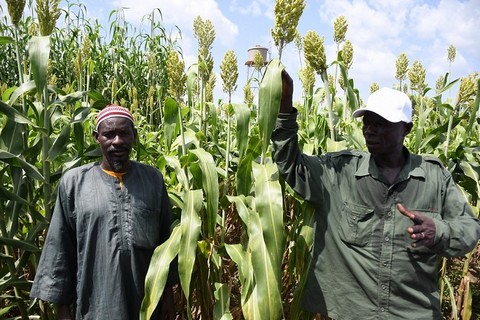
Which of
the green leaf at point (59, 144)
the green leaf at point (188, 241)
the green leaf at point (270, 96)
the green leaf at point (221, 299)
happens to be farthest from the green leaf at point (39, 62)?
the green leaf at point (221, 299)

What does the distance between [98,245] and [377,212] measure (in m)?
1.15

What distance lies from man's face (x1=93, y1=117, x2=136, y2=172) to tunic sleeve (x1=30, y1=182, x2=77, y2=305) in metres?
0.24

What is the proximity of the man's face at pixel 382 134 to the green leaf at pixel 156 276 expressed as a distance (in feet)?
2.90

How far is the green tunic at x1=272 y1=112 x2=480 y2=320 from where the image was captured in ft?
6.00

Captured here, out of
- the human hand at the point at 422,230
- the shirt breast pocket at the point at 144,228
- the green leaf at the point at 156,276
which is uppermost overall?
the human hand at the point at 422,230

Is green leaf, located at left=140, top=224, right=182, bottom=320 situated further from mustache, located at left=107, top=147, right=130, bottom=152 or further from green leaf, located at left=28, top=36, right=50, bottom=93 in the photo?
green leaf, located at left=28, top=36, right=50, bottom=93

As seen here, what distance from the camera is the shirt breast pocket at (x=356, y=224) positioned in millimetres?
1878

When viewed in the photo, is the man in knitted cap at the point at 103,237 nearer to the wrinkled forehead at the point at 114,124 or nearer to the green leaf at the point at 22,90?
the wrinkled forehead at the point at 114,124

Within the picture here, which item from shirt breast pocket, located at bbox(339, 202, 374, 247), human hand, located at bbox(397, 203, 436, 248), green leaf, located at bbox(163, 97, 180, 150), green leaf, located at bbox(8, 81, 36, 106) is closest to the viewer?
human hand, located at bbox(397, 203, 436, 248)

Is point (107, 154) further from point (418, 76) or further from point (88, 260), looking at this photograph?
point (418, 76)

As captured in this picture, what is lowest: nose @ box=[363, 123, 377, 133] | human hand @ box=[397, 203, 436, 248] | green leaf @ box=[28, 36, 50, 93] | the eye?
human hand @ box=[397, 203, 436, 248]

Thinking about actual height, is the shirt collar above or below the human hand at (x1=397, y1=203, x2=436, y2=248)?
above

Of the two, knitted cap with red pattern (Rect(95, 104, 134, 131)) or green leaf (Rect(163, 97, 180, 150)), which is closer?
knitted cap with red pattern (Rect(95, 104, 134, 131))

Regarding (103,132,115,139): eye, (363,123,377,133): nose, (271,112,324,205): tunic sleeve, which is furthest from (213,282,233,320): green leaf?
(363,123,377,133): nose
